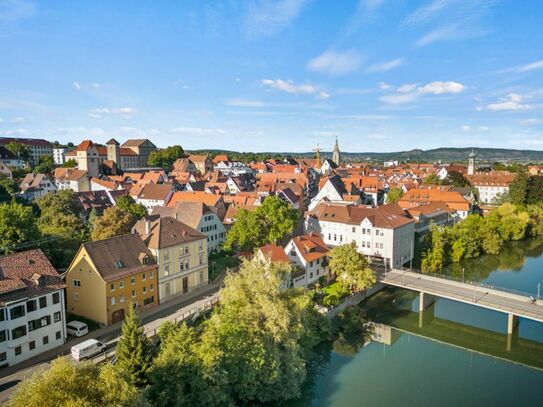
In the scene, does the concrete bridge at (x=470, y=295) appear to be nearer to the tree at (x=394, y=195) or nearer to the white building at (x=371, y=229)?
the white building at (x=371, y=229)

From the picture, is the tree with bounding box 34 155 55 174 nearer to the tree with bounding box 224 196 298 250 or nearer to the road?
the tree with bounding box 224 196 298 250

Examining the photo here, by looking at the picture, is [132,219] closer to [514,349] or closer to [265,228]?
[265,228]

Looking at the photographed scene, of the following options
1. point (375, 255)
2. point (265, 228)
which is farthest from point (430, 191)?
point (265, 228)

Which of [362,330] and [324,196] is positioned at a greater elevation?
[324,196]

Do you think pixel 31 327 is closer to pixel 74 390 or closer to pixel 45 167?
pixel 74 390

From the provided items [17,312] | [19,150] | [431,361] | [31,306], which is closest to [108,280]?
[31,306]
